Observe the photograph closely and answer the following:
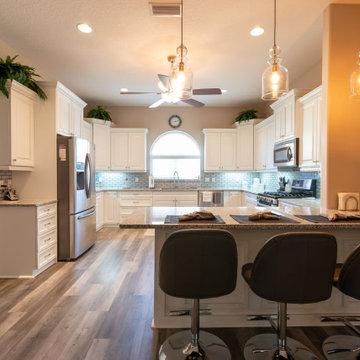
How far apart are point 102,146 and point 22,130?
8.14ft

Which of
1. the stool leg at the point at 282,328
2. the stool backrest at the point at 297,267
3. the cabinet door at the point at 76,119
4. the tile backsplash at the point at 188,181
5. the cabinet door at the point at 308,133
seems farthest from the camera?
the tile backsplash at the point at 188,181

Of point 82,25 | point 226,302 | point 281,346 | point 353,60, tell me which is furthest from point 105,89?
point 281,346

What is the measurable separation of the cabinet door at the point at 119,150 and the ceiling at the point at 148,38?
1462 mm

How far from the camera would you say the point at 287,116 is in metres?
4.03

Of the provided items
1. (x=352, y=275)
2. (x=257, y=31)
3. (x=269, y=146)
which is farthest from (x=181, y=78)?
(x=269, y=146)

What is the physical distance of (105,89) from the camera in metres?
5.06

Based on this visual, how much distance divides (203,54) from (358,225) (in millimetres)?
2902

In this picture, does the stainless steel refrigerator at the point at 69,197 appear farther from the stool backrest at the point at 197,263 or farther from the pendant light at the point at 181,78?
the stool backrest at the point at 197,263

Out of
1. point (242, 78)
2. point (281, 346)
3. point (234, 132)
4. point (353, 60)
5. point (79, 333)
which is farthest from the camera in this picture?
point (234, 132)

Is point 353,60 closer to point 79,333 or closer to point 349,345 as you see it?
point 349,345

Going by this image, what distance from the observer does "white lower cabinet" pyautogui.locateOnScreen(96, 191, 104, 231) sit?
531cm

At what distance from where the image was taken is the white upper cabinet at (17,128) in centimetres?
306

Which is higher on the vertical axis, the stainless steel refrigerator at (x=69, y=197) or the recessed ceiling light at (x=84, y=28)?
the recessed ceiling light at (x=84, y=28)

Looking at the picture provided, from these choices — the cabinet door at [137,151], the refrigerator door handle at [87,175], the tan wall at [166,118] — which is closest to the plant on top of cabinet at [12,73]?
the refrigerator door handle at [87,175]
